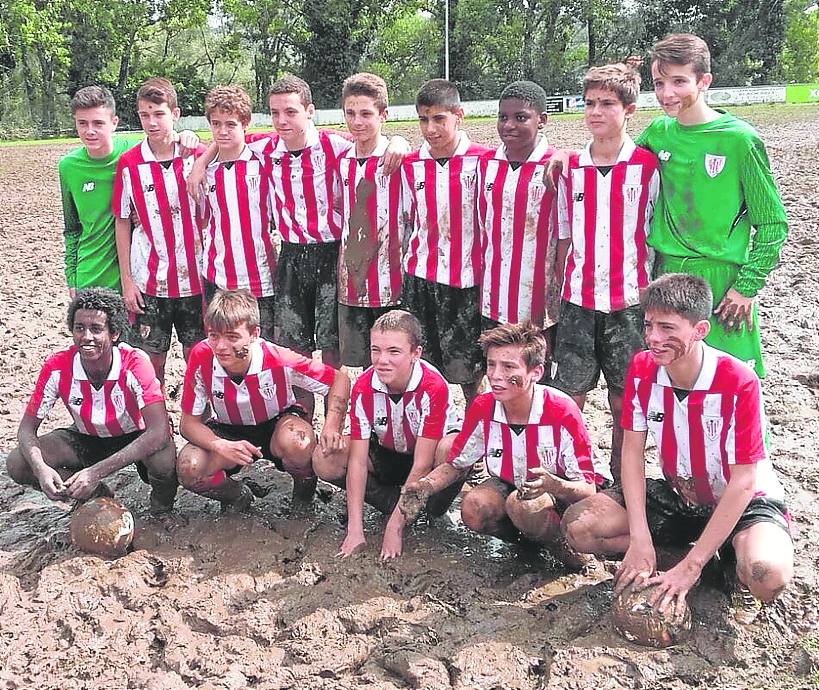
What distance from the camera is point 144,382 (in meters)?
4.54

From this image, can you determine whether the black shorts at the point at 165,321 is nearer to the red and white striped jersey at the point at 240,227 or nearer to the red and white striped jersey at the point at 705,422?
the red and white striped jersey at the point at 240,227

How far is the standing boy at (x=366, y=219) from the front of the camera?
5.02 m

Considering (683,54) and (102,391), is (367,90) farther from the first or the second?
(102,391)

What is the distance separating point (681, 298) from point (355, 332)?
220 cm

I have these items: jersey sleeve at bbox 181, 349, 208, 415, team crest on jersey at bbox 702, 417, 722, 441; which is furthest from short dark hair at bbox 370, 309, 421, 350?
team crest on jersey at bbox 702, 417, 722, 441

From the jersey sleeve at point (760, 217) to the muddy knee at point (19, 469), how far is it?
368cm

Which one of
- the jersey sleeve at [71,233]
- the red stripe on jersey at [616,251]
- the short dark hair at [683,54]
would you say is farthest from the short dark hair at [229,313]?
the short dark hair at [683,54]

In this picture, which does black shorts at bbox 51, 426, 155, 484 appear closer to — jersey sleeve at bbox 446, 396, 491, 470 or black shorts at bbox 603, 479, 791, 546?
jersey sleeve at bbox 446, 396, 491, 470

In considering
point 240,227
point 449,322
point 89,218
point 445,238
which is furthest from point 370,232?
Result: point 89,218

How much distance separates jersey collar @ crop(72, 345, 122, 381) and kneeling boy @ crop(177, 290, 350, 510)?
347mm

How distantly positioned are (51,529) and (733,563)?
3338 millimetres

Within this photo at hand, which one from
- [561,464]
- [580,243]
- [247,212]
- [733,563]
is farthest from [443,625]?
[247,212]

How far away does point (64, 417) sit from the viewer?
235 inches

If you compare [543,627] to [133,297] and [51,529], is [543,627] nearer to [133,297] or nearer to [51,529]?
[51,529]
